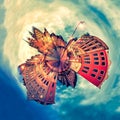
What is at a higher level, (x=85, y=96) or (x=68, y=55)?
(x=68, y=55)

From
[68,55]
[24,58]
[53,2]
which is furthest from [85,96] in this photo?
[53,2]

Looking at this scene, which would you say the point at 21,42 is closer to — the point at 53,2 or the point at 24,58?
the point at 24,58

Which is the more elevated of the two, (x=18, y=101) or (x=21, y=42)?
(x=21, y=42)

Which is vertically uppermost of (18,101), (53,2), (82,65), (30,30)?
(53,2)

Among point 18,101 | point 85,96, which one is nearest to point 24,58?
point 18,101

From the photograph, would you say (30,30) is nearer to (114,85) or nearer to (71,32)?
(71,32)

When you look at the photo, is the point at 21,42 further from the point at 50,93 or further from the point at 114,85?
the point at 114,85

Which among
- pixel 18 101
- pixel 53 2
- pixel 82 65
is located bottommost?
pixel 18 101

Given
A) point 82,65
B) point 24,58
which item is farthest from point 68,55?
point 24,58
